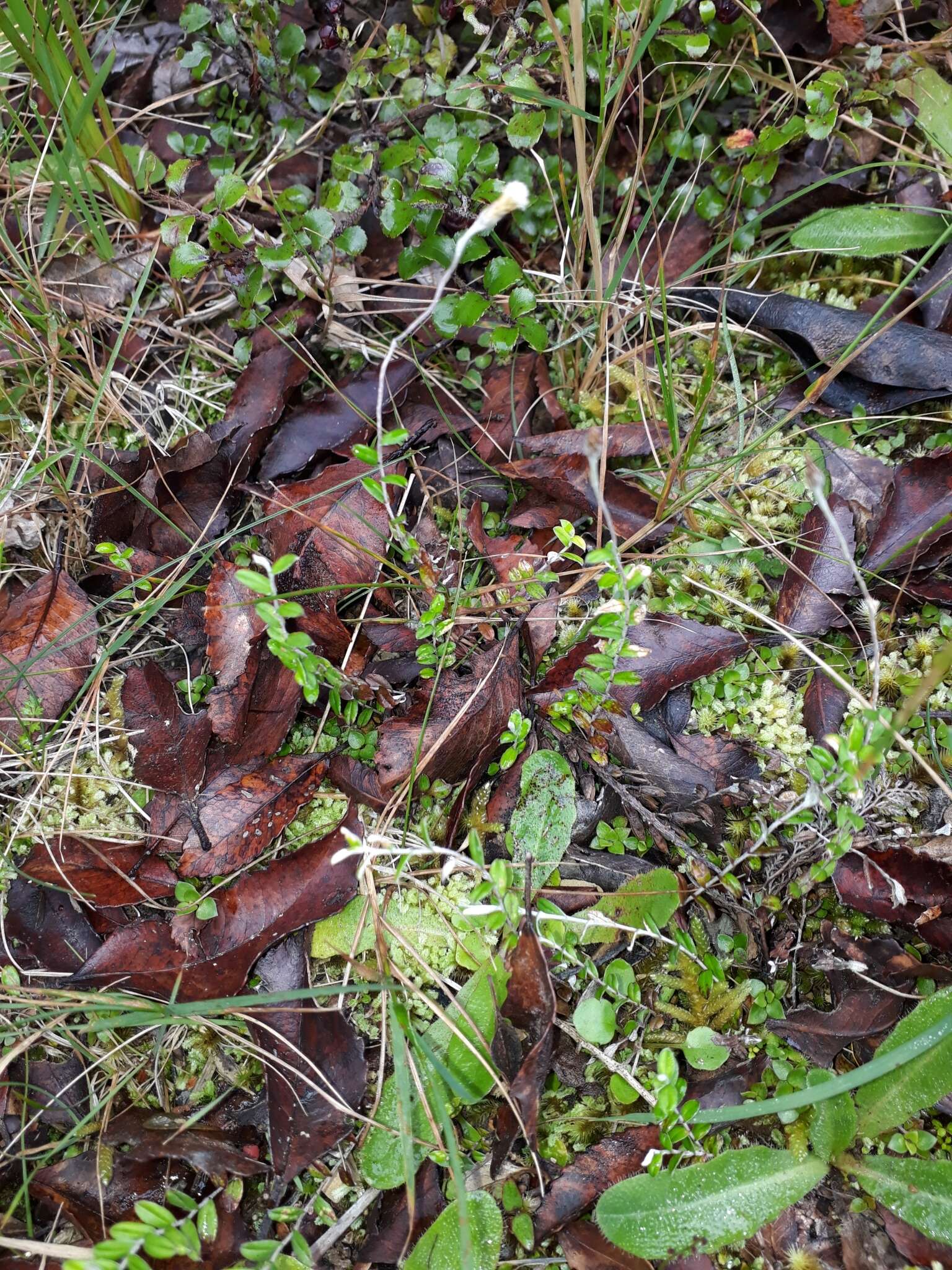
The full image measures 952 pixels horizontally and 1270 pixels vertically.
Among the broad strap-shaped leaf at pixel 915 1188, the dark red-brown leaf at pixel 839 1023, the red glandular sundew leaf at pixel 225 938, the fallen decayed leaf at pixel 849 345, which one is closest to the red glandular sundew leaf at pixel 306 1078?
the red glandular sundew leaf at pixel 225 938

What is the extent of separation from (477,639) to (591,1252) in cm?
132

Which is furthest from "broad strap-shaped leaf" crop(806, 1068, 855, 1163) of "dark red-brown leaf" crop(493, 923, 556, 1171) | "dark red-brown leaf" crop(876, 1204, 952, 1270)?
"dark red-brown leaf" crop(493, 923, 556, 1171)

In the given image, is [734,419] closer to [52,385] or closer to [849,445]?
[849,445]

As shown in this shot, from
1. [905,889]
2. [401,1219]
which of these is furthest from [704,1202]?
[905,889]

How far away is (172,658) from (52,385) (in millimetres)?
939

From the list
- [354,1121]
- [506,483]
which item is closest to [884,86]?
[506,483]

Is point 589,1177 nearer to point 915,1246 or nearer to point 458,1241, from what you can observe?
point 458,1241

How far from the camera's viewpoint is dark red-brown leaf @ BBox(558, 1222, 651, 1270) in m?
1.58

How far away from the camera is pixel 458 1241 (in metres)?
1.62

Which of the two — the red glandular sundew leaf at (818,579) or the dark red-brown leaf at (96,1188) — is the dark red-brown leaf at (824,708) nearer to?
the red glandular sundew leaf at (818,579)

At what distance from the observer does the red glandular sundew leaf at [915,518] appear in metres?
2.01

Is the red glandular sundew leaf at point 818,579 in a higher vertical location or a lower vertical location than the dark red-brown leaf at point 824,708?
higher

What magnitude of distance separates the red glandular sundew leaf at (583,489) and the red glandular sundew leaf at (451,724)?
474mm

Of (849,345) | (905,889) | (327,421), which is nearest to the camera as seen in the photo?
(905,889)
